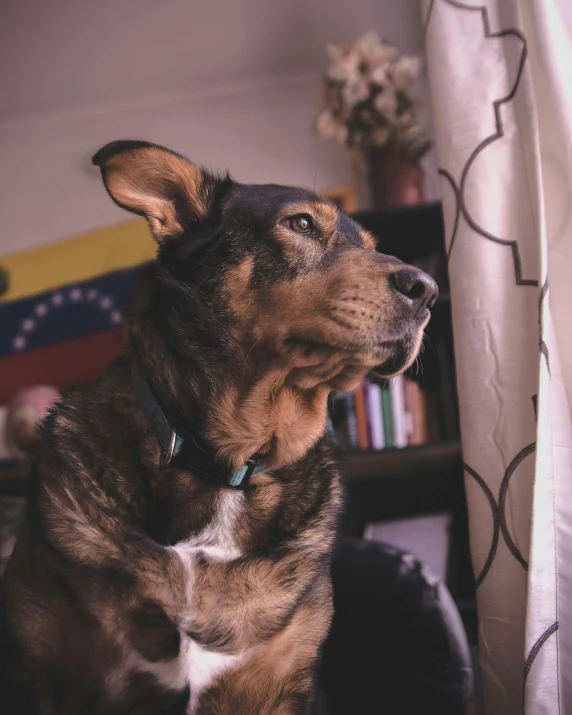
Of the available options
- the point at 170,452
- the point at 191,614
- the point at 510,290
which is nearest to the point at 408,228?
the point at 510,290

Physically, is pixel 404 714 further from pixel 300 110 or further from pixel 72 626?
pixel 300 110

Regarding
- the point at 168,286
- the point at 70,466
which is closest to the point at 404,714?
the point at 70,466

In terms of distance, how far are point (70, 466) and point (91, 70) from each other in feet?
6.06

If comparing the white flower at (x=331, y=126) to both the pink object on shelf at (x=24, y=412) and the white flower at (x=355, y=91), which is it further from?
the pink object on shelf at (x=24, y=412)

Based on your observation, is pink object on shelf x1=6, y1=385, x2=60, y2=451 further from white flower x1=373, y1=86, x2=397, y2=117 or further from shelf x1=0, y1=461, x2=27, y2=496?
white flower x1=373, y1=86, x2=397, y2=117

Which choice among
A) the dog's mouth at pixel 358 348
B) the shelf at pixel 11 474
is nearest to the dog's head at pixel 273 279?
the dog's mouth at pixel 358 348

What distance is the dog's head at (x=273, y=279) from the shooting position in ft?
2.91

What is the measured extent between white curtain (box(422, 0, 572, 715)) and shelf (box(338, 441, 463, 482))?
0.64 meters

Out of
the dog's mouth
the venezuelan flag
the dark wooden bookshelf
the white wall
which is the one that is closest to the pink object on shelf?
the venezuelan flag

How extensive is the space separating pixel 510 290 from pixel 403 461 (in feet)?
2.66

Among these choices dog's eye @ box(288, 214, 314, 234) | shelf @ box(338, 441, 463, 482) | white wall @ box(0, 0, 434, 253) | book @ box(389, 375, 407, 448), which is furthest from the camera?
white wall @ box(0, 0, 434, 253)

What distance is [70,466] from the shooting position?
925mm

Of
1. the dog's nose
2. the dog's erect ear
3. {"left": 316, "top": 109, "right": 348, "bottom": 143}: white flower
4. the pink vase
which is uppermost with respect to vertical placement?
{"left": 316, "top": 109, "right": 348, "bottom": 143}: white flower

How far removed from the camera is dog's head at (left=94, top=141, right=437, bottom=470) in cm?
89
